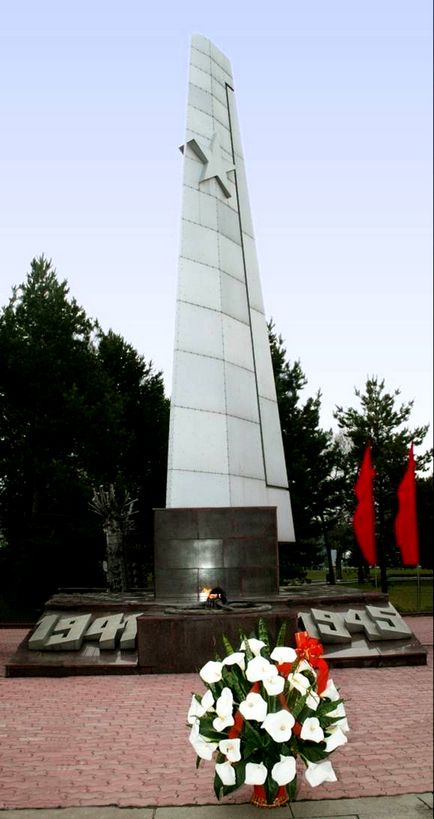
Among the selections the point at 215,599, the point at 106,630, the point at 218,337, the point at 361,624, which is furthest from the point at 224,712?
the point at 218,337

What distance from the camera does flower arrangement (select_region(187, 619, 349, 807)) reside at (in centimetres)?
466

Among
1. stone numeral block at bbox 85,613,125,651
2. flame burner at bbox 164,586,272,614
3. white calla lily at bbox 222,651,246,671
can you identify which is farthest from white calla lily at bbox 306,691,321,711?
stone numeral block at bbox 85,613,125,651

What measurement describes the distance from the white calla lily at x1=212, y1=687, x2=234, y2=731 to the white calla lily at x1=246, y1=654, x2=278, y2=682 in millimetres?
188

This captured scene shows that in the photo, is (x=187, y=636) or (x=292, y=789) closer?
(x=292, y=789)

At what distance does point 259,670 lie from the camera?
474 cm

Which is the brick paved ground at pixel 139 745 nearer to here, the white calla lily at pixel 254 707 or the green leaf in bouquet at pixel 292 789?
the green leaf in bouquet at pixel 292 789

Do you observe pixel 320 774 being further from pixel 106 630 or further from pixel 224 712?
pixel 106 630

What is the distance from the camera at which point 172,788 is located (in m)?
5.96

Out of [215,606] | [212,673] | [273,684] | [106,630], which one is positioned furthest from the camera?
[106,630]

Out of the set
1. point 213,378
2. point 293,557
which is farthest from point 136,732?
point 293,557

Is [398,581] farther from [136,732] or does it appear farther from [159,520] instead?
[136,732]

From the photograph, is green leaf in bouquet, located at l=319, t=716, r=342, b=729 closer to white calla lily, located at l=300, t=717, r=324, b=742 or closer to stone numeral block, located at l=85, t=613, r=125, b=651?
white calla lily, located at l=300, t=717, r=324, b=742

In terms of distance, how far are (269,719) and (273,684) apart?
0.21m

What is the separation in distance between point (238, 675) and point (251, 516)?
32.1ft
